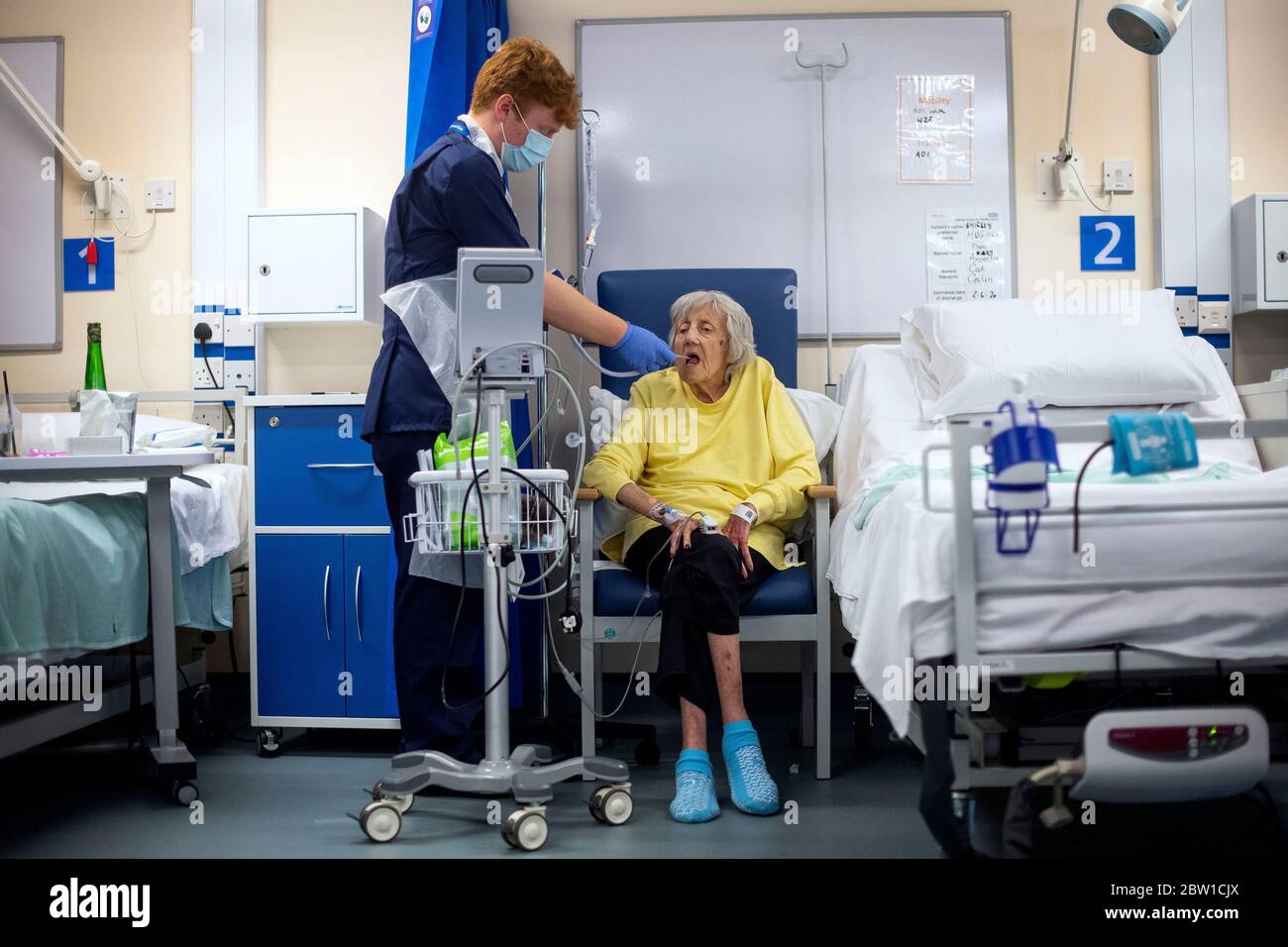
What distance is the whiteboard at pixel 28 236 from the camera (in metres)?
3.36

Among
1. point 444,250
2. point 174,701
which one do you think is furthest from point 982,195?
point 174,701

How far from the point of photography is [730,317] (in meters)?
2.62

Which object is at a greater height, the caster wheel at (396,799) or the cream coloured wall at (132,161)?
the cream coloured wall at (132,161)

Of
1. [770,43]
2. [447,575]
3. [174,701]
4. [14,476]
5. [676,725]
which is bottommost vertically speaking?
[676,725]

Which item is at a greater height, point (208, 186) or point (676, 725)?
point (208, 186)

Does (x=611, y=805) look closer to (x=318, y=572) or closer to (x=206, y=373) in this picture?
(x=318, y=572)

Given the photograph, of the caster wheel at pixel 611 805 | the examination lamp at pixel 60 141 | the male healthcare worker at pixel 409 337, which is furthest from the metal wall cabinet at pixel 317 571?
the examination lamp at pixel 60 141

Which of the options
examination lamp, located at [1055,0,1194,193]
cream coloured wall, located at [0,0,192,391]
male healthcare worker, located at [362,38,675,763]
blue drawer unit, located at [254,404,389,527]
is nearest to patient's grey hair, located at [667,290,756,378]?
male healthcare worker, located at [362,38,675,763]

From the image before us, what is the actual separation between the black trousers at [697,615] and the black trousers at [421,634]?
41 centimetres

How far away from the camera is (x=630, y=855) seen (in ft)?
5.97

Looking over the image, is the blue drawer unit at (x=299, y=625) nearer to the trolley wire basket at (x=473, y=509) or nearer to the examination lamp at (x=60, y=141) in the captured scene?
the trolley wire basket at (x=473, y=509)

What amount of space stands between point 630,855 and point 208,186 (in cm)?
256

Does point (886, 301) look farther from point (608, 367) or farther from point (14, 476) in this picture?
point (14, 476)

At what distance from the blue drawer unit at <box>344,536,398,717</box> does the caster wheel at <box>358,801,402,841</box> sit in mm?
754
